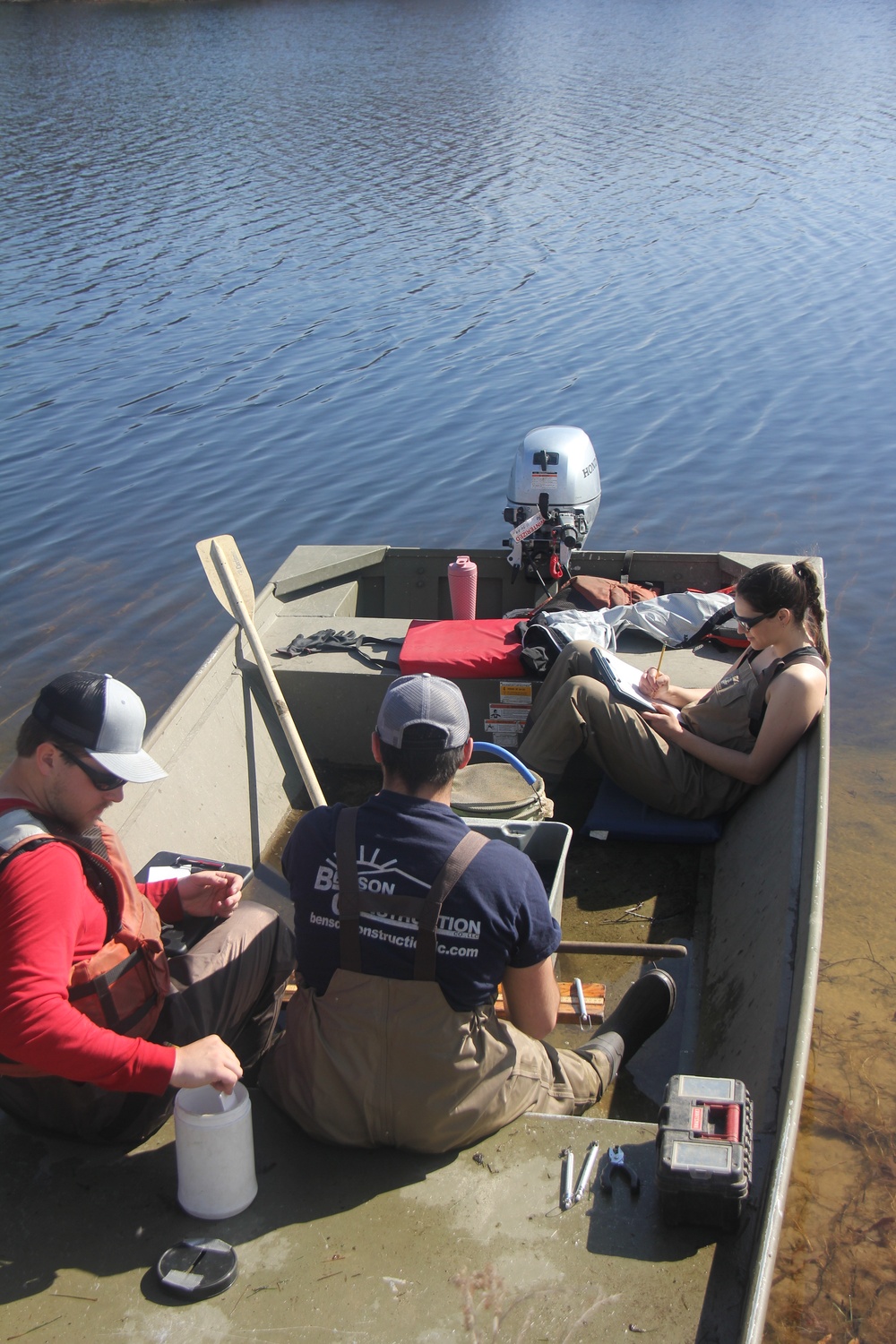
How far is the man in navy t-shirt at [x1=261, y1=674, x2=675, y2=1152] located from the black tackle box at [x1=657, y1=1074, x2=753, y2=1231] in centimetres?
35

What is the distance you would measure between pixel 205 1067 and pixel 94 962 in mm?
352

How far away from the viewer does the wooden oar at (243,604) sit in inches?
178

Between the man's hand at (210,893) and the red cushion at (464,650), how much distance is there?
6.44 ft

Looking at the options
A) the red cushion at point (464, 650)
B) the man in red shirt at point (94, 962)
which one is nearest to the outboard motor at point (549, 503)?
the red cushion at point (464, 650)

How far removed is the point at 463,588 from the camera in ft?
18.0

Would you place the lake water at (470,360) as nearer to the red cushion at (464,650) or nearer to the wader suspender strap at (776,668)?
the wader suspender strap at (776,668)

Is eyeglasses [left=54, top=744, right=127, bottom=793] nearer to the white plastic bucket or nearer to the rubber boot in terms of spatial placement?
the white plastic bucket

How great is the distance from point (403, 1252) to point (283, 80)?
98.1 feet

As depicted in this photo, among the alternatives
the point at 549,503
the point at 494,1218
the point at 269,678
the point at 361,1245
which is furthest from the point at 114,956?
the point at 549,503

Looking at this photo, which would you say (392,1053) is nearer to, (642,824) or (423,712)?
(423,712)

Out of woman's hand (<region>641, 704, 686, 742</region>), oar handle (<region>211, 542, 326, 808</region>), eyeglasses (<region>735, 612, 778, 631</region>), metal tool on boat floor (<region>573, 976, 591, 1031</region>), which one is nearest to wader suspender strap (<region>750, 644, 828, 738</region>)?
eyeglasses (<region>735, 612, 778, 631</region>)

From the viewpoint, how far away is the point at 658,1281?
2.33 meters

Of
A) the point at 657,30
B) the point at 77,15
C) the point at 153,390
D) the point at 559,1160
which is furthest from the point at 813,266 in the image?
the point at 77,15

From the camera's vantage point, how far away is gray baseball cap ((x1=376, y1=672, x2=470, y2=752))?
2436 millimetres
